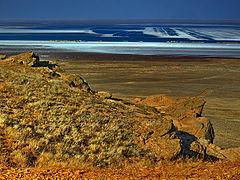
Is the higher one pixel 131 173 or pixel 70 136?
pixel 70 136

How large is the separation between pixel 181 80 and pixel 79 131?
22283mm

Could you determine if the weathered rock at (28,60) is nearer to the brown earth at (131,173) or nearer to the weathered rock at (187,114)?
the weathered rock at (187,114)

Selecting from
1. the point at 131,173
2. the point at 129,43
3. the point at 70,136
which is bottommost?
the point at 129,43

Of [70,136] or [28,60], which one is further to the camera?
[28,60]

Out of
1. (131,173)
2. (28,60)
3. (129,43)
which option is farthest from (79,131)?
(129,43)

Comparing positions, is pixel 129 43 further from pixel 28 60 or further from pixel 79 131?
pixel 79 131

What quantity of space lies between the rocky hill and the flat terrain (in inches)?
163

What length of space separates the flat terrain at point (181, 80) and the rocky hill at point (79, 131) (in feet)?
13.6

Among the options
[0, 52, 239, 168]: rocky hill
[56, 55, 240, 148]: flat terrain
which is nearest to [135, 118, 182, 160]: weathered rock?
[0, 52, 239, 168]: rocky hill

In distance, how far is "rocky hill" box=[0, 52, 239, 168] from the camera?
987 centimetres

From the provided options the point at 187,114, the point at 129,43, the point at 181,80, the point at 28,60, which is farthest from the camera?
the point at 129,43

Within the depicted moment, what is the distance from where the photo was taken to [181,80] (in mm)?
32562

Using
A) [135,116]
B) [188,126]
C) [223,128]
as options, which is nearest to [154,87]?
[223,128]

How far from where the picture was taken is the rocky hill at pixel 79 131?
987 centimetres
